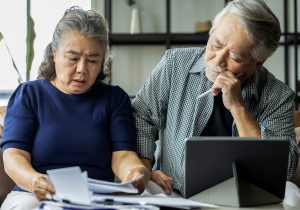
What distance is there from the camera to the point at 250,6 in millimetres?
1831

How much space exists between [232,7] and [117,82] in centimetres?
314

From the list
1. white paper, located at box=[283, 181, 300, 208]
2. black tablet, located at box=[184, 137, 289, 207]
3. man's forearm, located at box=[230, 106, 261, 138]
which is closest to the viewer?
black tablet, located at box=[184, 137, 289, 207]

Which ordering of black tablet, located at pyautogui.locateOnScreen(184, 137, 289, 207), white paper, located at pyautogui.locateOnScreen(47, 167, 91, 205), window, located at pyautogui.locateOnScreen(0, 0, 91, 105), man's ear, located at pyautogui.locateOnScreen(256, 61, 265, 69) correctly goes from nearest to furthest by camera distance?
1. white paper, located at pyautogui.locateOnScreen(47, 167, 91, 205)
2. black tablet, located at pyautogui.locateOnScreen(184, 137, 289, 207)
3. man's ear, located at pyautogui.locateOnScreen(256, 61, 265, 69)
4. window, located at pyautogui.locateOnScreen(0, 0, 91, 105)

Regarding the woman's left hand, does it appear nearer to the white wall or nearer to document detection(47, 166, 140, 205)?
document detection(47, 166, 140, 205)

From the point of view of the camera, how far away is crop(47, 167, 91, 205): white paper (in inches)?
43.9

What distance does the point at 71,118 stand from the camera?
5.67 ft

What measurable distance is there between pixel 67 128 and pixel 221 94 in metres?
0.57

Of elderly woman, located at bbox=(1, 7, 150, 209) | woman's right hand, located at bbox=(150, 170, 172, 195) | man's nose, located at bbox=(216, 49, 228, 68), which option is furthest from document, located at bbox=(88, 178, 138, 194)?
man's nose, located at bbox=(216, 49, 228, 68)

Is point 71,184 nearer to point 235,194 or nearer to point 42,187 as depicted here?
point 42,187

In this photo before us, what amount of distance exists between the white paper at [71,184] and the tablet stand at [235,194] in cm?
36

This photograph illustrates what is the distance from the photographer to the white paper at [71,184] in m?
1.12

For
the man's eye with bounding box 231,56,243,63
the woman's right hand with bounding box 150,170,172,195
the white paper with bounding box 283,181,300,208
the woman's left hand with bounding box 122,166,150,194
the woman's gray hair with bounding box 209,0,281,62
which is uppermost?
the woman's gray hair with bounding box 209,0,281,62

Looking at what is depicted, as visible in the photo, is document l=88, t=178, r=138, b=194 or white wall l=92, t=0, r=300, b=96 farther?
white wall l=92, t=0, r=300, b=96

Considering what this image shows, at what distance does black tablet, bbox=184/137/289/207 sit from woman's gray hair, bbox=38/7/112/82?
1.81 ft
